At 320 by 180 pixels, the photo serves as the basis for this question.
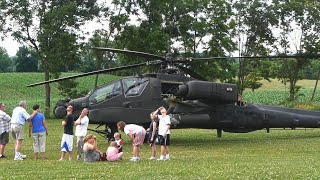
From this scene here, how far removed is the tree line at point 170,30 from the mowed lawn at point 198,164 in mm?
19459

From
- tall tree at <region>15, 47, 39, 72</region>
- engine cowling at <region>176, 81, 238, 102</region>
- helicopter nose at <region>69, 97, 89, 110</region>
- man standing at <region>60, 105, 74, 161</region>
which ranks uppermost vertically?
tall tree at <region>15, 47, 39, 72</region>

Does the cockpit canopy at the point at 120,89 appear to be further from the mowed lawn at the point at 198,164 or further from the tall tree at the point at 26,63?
the tall tree at the point at 26,63

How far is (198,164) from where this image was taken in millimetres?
13734

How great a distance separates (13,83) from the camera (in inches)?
2901

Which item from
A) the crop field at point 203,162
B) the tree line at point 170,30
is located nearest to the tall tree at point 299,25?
the tree line at point 170,30

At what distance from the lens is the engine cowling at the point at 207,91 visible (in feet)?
63.1

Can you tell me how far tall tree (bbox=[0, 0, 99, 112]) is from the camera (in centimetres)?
3884

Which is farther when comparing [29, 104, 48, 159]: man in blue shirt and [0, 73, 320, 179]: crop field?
[29, 104, 48, 159]: man in blue shirt

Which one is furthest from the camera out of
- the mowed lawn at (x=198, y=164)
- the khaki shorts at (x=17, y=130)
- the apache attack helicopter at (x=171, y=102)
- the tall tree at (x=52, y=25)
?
the tall tree at (x=52, y=25)

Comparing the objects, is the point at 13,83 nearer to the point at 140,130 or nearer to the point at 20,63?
the point at 20,63

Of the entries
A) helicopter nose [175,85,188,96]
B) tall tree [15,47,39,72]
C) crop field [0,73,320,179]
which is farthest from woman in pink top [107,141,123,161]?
tall tree [15,47,39,72]

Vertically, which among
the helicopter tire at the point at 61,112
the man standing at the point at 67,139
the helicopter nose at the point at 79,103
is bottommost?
the man standing at the point at 67,139

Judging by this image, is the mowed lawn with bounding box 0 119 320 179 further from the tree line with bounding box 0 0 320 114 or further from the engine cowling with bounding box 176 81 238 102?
the tree line with bounding box 0 0 320 114

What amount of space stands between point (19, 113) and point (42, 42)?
25186 mm
